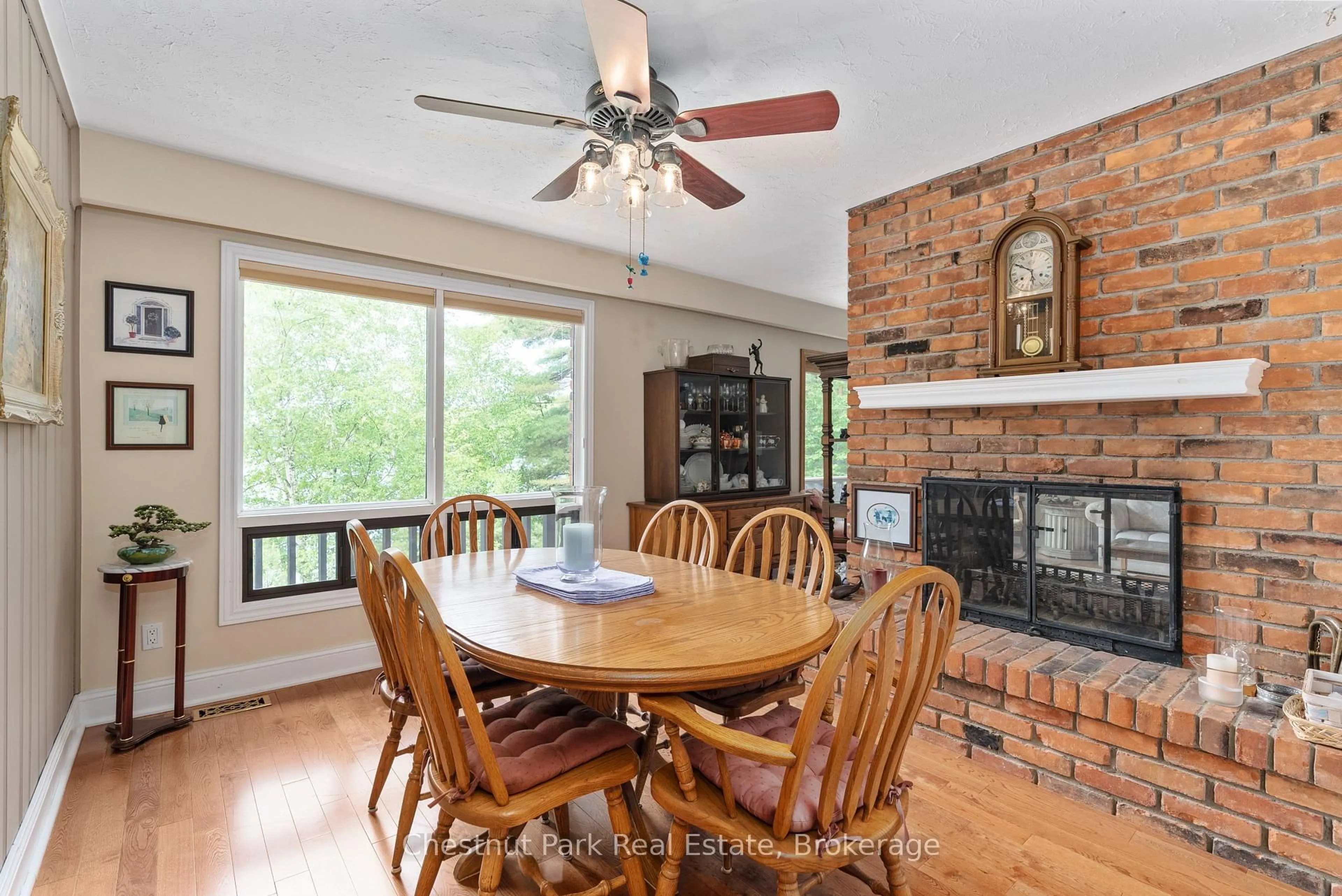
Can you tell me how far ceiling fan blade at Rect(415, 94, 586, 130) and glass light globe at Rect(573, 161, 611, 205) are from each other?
0.39 feet

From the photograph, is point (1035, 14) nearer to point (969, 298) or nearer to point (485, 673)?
point (969, 298)

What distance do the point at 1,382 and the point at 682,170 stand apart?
6.33ft

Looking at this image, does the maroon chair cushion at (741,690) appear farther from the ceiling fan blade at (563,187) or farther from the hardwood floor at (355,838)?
the ceiling fan blade at (563,187)

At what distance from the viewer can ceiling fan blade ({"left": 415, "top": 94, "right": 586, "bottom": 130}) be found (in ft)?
6.03

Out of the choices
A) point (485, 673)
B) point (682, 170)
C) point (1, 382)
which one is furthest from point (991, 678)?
point (1, 382)

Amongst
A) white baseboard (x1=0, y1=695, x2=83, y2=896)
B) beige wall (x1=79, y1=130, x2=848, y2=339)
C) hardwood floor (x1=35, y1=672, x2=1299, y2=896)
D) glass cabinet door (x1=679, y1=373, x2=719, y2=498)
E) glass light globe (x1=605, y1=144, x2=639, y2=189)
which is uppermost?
beige wall (x1=79, y1=130, x2=848, y2=339)

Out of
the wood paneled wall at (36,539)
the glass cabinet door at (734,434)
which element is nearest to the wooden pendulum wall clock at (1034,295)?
the glass cabinet door at (734,434)

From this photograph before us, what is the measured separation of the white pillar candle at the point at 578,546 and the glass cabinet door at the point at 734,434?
9.16ft

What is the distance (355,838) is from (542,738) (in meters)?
0.91

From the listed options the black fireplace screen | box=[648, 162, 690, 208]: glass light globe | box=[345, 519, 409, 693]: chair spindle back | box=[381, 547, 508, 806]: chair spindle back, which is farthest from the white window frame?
the black fireplace screen

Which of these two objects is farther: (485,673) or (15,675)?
A: (485,673)

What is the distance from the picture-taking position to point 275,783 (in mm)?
2250

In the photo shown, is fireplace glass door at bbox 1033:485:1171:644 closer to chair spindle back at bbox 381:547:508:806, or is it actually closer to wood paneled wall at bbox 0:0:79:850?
chair spindle back at bbox 381:547:508:806

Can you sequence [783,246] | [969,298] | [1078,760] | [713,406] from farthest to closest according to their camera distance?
[713,406], [783,246], [969,298], [1078,760]
